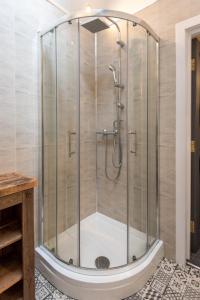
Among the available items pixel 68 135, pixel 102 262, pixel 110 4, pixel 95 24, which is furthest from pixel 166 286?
pixel 110 4

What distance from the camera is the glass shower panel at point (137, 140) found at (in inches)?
66.4

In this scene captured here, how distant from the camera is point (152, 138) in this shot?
171cm

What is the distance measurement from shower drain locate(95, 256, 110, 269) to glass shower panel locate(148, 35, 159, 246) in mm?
421

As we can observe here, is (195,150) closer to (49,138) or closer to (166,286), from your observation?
(166,286)

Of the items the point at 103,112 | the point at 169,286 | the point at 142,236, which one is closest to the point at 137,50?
the point at 103,112

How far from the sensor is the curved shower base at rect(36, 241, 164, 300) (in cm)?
128

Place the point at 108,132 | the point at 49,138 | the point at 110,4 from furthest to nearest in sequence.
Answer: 1. the point at 108,132
2. the point at 110,4
3. the point at 49,138

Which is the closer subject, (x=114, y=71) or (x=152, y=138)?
(x=152, y=138)

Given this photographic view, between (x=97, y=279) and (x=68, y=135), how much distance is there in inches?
43.3

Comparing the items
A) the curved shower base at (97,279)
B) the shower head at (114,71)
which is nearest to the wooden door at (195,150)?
the curved shower base at (97,279)

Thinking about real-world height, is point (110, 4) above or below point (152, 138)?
above

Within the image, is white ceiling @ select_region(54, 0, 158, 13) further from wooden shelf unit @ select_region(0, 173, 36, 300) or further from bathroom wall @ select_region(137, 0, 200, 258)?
wooden shelf unit @ select_region(0, 173, 36, 300)

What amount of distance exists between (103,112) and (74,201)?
1013 millimetres

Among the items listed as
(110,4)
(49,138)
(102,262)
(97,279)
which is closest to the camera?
(97,279)
